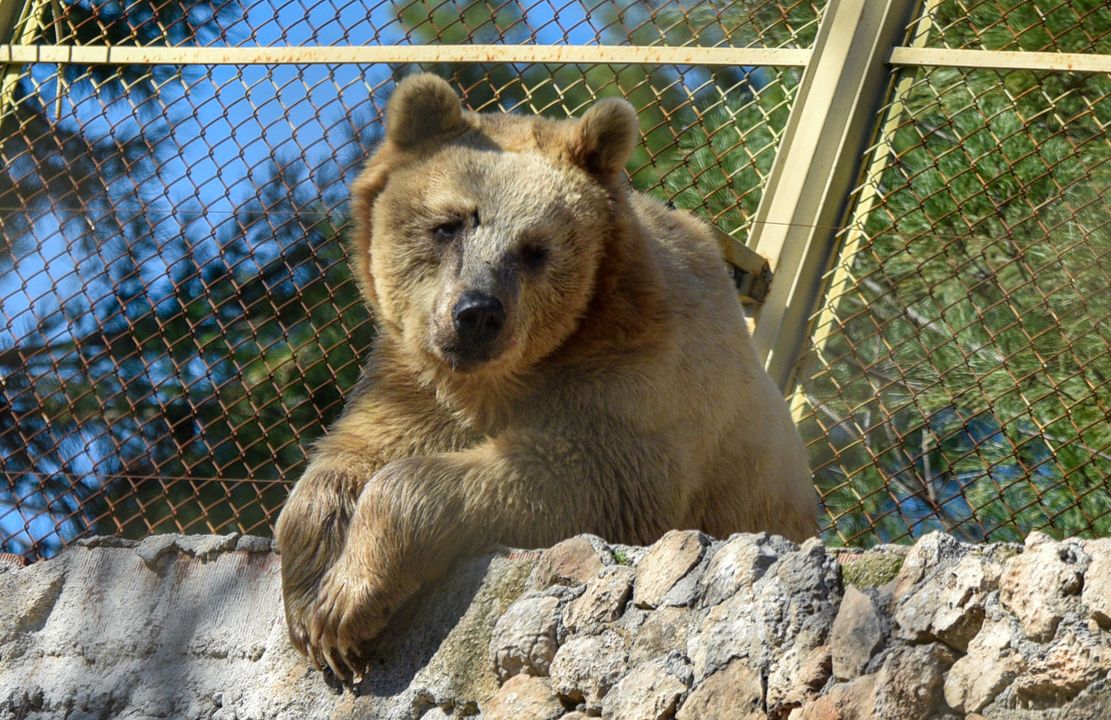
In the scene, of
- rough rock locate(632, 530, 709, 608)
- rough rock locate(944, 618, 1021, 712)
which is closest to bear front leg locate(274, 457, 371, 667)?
rough rock locate(632, 530, 709, 608)

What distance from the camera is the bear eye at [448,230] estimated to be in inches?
159

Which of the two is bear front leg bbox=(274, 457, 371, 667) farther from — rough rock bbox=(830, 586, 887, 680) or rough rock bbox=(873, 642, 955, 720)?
rough rock bbox=(873, 642, 955, 720)

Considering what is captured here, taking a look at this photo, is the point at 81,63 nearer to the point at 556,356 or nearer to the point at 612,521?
the point at 556,356

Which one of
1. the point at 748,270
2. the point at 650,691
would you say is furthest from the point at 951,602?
the point at 748,270

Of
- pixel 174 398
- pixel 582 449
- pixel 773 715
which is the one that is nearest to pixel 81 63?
pixel 174 398

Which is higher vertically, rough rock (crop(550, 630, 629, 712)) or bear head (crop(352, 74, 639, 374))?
bear head (crop(352, 74, 639, 374))

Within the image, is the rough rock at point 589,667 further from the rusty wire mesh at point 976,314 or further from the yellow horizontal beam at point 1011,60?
the yellow horizontal beam at point 1011,60

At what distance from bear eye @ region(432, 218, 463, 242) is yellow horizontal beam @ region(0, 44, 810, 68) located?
156 cm

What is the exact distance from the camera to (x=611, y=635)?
280cm

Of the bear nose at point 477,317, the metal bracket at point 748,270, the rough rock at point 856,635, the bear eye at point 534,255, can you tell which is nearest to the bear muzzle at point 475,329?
the bear nose at point 477,317

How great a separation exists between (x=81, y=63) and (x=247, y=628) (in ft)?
12.2

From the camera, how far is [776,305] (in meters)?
5.07

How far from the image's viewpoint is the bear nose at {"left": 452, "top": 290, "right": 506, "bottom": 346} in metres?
3.76

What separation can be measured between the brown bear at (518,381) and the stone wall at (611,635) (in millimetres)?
199
